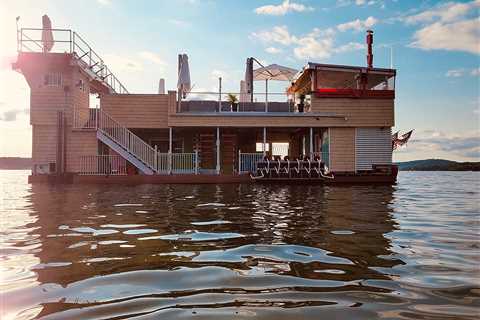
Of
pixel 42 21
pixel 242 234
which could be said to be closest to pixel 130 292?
pixel 242 234

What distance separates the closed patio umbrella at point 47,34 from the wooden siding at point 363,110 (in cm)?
1468

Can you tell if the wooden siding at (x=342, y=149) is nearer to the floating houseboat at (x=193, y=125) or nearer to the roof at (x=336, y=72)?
the floating houseboat at (x=193, y=125)

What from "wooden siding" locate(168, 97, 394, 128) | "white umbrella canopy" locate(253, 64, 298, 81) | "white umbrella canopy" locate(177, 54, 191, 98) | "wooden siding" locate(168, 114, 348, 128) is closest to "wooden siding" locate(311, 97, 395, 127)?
"wooden siding" locate(168, 97, 394, 128)

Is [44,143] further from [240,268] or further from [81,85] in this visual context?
[240,268]

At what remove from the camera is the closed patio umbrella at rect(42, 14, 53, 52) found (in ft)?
65.9

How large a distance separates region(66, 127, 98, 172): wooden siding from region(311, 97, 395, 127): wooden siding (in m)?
12.4

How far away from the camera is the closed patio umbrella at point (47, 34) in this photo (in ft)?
65.9

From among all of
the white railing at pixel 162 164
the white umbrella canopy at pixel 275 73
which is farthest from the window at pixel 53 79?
the white umbrella canopy at pixel 275 73

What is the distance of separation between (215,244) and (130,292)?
202 centimetres

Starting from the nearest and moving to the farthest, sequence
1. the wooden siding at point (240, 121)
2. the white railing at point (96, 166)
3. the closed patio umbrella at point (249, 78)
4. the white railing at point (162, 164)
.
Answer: the white railing at point (162, 164) < the white railing at point (96, 166) < the wooden siding at point (240, 121) < the closed patio umbrella at point (249, 78)

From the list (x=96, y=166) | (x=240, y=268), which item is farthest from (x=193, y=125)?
(x=240, y=268)

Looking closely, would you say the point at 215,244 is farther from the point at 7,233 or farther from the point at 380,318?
the point at 7,233

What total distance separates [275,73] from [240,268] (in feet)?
71.8

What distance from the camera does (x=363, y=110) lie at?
21438mm
